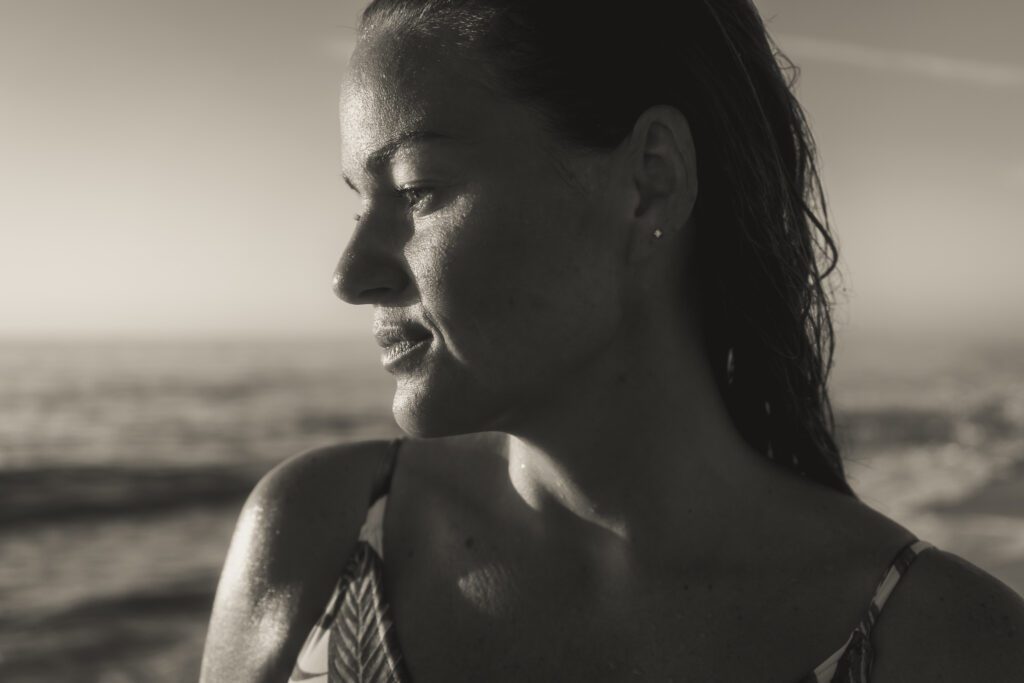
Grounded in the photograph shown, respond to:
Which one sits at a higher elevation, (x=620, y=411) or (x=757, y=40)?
(x=757, y=40)

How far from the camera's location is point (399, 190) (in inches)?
67.6

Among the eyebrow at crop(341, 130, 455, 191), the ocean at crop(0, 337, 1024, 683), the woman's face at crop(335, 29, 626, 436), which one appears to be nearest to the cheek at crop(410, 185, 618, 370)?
the woman's face at crop(335, 29, 626, 436)

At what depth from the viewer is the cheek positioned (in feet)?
5.43

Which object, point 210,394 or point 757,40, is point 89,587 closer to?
point 757,40

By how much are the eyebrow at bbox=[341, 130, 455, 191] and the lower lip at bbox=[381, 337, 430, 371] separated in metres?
0.32

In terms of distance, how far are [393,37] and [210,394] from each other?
20125 millimetres

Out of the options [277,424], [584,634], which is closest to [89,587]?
[584,634]

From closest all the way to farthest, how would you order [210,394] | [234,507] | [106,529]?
1. [106,529]
2. [234,507]
3. [210,394]

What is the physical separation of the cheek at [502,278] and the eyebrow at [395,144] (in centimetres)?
13

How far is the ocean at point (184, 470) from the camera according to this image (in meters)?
7.47

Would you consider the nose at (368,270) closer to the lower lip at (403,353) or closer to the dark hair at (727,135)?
the lower lip at (403,353)

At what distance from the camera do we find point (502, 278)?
166 cm

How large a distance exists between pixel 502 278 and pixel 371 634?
0.73 meters

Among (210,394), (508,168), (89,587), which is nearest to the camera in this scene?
(508,168)
